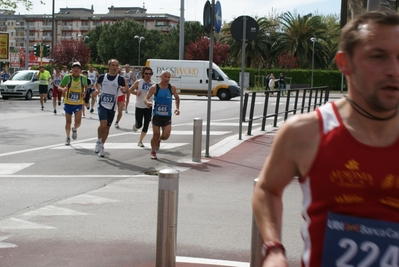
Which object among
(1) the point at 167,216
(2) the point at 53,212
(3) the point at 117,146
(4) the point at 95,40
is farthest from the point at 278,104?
(4) the point at 95,40

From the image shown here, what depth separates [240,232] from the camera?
7297mm

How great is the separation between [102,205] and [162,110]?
15.8ft

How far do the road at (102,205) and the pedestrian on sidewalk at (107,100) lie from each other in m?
0.36

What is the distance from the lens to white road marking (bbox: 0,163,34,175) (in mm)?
11438

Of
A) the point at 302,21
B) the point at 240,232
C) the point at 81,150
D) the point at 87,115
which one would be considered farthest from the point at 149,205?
the point at 302,21

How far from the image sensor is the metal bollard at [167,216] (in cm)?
554

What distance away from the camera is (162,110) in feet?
43.5

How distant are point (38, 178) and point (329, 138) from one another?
885 centimetres

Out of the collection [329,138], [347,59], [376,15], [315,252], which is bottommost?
[315,252]

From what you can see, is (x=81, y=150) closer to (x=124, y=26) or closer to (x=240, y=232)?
(x=240, y=232)

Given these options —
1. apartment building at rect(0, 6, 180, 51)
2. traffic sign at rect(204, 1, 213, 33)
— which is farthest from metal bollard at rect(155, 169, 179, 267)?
apartment building at rect(0, 6, 180, 51)

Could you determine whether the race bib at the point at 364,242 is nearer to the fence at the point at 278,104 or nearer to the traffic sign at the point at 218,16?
the traffic sign at the point at 218,16

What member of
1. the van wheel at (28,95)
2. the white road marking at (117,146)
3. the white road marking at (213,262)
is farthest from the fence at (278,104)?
the van wheel at (28,95)

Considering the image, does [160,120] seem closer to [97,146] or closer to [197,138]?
[197,138]
